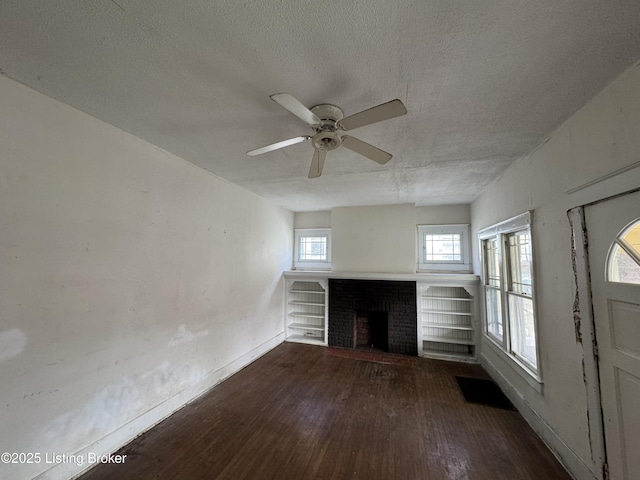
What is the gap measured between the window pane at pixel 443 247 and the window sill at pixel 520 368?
1.56 meters

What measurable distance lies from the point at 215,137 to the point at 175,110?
1.35 feet

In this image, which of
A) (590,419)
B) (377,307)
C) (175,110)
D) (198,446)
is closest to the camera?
(590,419)

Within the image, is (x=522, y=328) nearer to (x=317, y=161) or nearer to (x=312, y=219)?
(x=317, y=161)

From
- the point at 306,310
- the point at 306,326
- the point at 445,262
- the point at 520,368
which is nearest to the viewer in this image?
the point at 520,368

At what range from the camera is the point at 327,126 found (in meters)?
1.73

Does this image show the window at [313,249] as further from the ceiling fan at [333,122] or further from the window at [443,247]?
the ceiling fan at [333,122]

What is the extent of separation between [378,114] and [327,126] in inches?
16.9

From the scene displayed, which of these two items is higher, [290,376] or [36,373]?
[36,373]

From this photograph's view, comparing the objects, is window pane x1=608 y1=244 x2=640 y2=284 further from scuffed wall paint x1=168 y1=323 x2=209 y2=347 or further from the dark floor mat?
scuffed wall paint x1=168 y1=323 x2=209 y2=347

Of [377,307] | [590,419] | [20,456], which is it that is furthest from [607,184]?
[20,456]

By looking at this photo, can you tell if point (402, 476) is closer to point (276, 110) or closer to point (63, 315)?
point (63, 315)

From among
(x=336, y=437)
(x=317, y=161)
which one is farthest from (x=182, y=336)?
(x=317, y=161)

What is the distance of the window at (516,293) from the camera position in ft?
8.24

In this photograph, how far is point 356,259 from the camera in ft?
15.9
